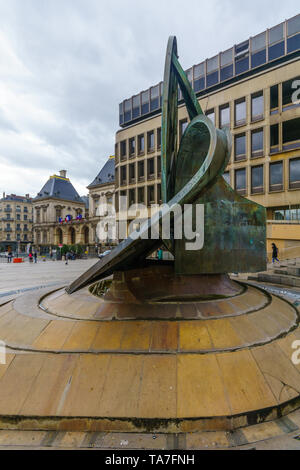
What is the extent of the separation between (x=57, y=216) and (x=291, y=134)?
201 ft

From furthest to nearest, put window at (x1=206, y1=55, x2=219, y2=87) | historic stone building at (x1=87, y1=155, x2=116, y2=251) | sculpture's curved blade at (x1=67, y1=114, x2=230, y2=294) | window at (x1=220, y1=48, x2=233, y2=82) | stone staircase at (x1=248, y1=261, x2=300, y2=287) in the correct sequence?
historic stone building at (x1=87, y1=155, x2=116, y2=251)
window at (x1=206, y1=55, x2=219, y2=87)
window at (x1=220, y1=48, x2=233, y2=82)
stone staircase at (x1=248, y1=261, x2=300, y2=287)
sculpture's curved blade at (x1=67, y1=114, x2=230, y2=294)

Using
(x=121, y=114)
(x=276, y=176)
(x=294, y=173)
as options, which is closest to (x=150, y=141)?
(x=121, y=114)

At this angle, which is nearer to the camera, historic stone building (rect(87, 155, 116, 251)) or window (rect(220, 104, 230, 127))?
window (rect(220, 104, 230, 127))

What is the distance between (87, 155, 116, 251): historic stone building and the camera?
57156 millimetres

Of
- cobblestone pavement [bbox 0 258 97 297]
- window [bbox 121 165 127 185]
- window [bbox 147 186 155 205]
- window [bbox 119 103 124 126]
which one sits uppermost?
window [bbox 119 103 124 126]

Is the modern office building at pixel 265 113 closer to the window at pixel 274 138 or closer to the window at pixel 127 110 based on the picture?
the window at pixel 274 138

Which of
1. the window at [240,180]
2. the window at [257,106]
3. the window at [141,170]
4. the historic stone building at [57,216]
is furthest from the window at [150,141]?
the historic stone building at [57,216]

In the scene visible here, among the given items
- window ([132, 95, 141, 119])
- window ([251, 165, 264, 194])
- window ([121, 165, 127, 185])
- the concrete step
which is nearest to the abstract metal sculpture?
the concrete step

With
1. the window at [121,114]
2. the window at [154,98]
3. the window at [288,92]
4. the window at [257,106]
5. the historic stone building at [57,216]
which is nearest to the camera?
the window at [288,92]

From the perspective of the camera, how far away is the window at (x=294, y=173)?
2309 cm

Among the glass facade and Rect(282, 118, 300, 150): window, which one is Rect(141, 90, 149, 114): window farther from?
Rect(282, 118, 300, 150): window

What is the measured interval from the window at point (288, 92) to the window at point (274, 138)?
178 centimetres

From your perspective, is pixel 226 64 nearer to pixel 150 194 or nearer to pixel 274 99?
pixel 274 99

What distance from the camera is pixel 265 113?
24578mm
